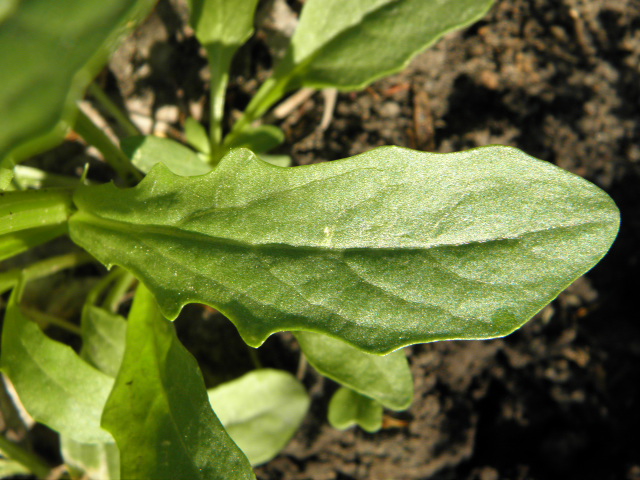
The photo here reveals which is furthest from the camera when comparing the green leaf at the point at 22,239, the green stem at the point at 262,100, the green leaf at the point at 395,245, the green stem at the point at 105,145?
the green stem at the point at 262,100

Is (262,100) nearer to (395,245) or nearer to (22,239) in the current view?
(22,239)

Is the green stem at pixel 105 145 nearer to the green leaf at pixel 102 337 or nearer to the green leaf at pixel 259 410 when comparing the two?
the green leaf at pixel 102 337

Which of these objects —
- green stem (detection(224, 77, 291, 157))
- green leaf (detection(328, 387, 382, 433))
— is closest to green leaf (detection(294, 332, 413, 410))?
green leaf (detection(328, 387, 382, 433))

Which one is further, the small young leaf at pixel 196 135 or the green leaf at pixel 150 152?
the small young leaf at pixel 196 135

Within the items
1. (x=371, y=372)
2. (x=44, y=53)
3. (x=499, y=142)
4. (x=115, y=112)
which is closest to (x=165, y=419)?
(x=371, y=372)

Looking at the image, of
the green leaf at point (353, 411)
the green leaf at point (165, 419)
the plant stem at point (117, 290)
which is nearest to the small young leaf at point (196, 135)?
the plant stem at point (117, 290)

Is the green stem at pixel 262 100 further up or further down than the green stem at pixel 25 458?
further up
